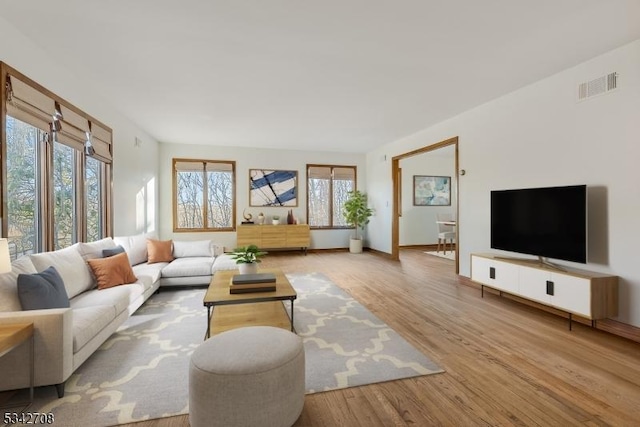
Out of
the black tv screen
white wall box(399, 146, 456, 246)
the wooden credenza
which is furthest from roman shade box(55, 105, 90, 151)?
white wall box(399, 146, 456, 246)

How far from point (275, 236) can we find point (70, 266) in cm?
458

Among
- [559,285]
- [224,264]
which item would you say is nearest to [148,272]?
[224,264]

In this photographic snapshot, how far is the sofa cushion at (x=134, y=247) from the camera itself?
3881mm

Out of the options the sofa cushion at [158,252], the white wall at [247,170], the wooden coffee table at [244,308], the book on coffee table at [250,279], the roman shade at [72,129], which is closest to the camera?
the wooden coffee table at [244,308]

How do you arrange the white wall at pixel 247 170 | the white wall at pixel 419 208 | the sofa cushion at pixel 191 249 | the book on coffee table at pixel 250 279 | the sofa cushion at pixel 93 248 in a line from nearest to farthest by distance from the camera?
the book on coffee table at pixel 250 279 → the sofa cushion at pixel 93 248 → the sofa cushion at pixel 191 249 → the white wall at pixel 247 170 → the white wall at pixel 419 208

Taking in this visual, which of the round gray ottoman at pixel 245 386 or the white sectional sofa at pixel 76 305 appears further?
the white sectional sofa at pixel 76 305

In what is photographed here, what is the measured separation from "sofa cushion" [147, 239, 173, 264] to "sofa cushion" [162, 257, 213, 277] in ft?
0.58

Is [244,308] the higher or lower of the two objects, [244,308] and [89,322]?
the lower

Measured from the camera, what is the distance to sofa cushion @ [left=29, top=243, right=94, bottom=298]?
92.7 inches

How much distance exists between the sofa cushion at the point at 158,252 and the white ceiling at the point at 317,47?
2.04m

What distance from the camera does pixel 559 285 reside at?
287 centimetres

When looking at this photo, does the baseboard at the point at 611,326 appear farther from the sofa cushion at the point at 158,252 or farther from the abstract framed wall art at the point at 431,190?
the abstract framed wall art at the point at 431,190

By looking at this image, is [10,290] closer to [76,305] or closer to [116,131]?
[76,305]

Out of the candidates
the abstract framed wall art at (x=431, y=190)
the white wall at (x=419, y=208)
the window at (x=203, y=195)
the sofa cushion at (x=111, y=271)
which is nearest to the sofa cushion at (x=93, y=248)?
the sofa cushion at (x=111, y=271)
